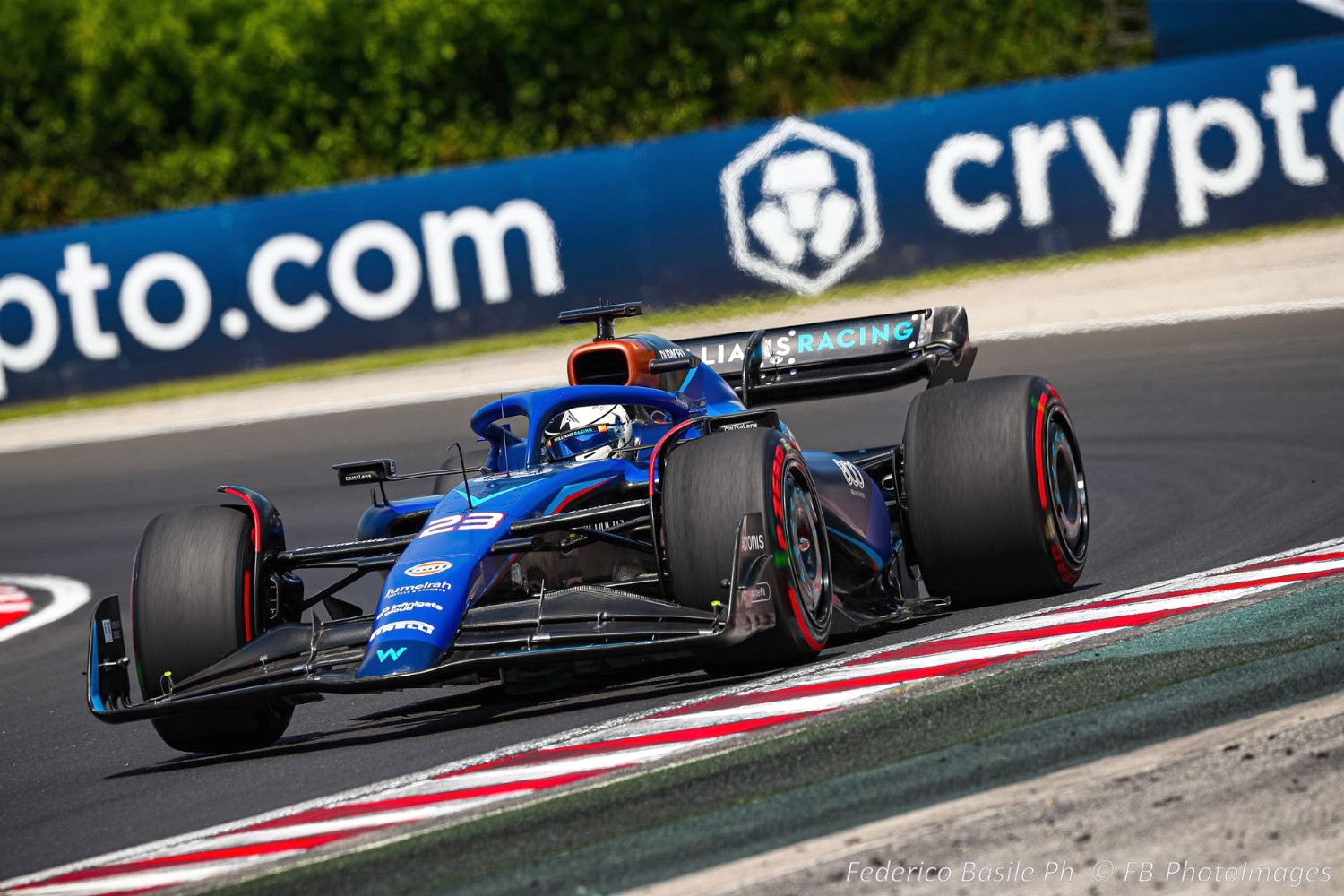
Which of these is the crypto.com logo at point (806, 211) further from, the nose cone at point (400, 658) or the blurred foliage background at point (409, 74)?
the nose cone at point (400, 658)

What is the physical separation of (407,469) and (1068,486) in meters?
7.02

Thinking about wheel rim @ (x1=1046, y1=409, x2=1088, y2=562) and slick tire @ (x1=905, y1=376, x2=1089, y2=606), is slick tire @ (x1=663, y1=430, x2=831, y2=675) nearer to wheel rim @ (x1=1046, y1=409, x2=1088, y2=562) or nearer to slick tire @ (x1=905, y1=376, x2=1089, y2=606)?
slick tire @ (x1=905, y1=376, x2=1089, y2=606)

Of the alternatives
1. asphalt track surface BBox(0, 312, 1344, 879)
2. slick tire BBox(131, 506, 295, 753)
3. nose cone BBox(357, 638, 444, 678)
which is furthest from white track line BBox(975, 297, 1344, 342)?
nose cone BBox(357, 638, 444, 678)

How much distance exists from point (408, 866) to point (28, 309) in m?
14.9

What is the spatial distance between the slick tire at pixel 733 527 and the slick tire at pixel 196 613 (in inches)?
60.0

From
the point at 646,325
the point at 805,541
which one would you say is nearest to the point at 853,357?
the point at 805,541

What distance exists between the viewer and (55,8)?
27.4 m

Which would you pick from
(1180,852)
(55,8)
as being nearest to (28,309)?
(55,8)

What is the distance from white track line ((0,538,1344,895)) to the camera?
15.2 ft

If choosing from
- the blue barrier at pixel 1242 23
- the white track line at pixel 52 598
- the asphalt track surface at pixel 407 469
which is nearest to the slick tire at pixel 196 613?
the asphalt track surface at pixel 407 469

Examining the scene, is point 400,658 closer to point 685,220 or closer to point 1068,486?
point 1068,486

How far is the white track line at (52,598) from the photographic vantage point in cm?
1052

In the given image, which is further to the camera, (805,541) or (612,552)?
(612,552)

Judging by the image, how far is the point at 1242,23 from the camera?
18.3 meters
